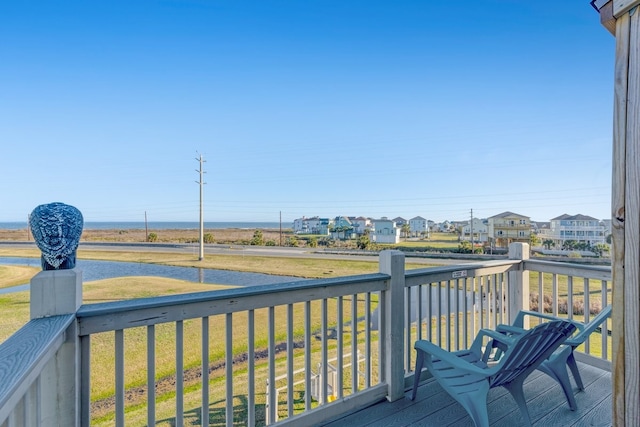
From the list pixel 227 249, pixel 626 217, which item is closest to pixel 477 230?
pixel 626 217

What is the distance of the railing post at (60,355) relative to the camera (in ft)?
3.69

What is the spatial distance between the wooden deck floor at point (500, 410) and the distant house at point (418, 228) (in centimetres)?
619

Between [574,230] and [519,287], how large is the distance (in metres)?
2.34

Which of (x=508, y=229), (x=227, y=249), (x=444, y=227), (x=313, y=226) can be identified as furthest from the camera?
(x=227, y=249)

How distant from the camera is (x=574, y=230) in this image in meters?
4.68

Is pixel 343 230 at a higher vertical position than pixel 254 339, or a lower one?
higher

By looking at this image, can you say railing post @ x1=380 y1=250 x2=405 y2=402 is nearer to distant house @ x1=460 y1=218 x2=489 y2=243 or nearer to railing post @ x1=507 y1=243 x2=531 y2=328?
railing post @ x1=507 y1=243 x2=531 y2=328

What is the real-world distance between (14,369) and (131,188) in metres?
23.4

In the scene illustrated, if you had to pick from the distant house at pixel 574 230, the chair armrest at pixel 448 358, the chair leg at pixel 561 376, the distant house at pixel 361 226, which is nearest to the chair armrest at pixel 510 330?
the chair leg at pixel 561 376

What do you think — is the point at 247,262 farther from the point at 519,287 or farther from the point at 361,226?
the point at 519,287

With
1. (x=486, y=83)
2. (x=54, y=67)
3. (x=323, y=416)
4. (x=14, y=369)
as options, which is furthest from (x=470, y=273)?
(x=54, y=67)

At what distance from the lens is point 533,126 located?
27.3 ft

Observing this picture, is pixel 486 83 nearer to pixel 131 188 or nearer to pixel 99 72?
pixel 99 72

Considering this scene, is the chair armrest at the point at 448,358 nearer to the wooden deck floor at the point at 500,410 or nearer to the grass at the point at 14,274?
the wooden deck floor at the point at 500,410
